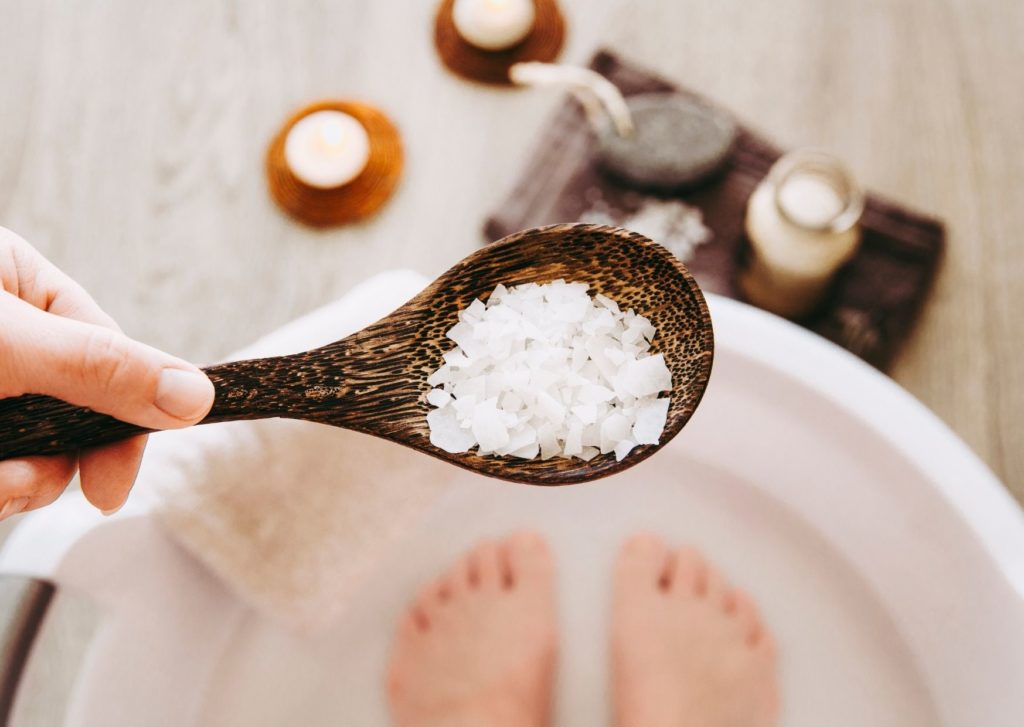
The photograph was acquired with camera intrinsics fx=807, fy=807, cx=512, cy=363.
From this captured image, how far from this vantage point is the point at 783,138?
3.29ft

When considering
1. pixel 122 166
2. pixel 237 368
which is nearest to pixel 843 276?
pixel 237 368

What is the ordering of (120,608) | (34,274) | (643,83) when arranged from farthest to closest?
(643,83) → (120,608) → (34,274)

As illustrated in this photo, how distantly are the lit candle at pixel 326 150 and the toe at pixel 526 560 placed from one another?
1.61 feet

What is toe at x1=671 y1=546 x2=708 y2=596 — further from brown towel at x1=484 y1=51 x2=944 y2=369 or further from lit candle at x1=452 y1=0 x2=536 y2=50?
lit candle at x1=452 y1=0 x2=536 y2=50

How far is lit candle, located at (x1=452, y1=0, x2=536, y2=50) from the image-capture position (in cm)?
96

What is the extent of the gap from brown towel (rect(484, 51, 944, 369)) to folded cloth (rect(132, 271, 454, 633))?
263 millimetres

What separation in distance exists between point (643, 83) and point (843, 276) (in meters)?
0.34

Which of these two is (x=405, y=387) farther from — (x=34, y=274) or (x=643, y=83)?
(x=643, y=83)

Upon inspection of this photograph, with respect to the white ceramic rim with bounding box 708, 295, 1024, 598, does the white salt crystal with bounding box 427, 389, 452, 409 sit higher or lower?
lower

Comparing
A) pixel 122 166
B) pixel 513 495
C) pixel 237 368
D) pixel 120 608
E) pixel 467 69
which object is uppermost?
pixel 467 69

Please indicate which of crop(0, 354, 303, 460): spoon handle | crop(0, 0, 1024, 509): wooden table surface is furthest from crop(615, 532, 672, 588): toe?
crop(0, 354, 303, 460): spoon handle

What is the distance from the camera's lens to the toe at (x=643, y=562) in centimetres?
97

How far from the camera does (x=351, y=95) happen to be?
3.45ft

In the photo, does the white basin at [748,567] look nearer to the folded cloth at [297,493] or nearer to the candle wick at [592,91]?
the folded cloth at [297,493]
